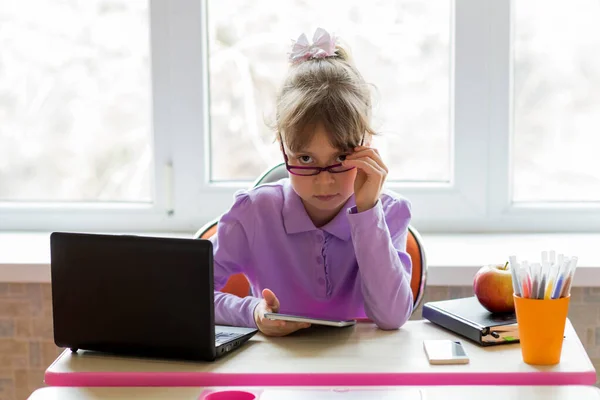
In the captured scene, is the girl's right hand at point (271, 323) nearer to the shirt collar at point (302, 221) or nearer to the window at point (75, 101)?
the shirt collar at point (302, 221)

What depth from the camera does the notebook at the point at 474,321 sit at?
1.45m

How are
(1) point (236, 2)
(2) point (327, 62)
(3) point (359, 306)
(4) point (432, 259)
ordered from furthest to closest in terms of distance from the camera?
(1) point (236, 2), (4) point (432, 259), (3) point (359, 306), (2) point (327, 62)

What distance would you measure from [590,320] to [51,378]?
141 cm

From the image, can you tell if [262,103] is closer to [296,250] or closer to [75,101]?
[75,101]

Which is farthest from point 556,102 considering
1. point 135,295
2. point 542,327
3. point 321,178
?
point 135,295

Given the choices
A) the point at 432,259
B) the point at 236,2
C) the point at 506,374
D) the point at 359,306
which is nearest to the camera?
the point at 506,374

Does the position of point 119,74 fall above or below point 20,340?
above

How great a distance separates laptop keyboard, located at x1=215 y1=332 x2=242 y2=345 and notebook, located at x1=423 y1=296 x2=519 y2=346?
1.21 feet

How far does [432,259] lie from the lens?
85.8 inches

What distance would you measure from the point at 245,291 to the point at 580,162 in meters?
1.16

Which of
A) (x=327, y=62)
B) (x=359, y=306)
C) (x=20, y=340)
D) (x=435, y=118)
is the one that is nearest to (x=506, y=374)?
(x=359, y=306)

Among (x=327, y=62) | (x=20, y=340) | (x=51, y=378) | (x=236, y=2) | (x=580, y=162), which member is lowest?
(x=20, y=340)

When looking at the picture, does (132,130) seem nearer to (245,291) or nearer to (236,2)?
(236,2)

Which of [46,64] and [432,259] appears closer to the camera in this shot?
[432,259]
